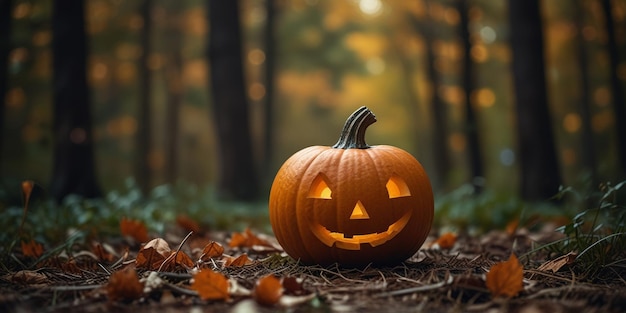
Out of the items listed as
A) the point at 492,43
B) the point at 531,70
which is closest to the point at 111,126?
the point at 492,43

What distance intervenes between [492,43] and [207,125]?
13.1 metres

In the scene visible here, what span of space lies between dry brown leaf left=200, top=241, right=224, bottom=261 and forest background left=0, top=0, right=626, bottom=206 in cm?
601

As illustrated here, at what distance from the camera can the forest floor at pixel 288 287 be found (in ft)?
6.63

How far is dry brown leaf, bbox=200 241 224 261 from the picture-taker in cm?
293

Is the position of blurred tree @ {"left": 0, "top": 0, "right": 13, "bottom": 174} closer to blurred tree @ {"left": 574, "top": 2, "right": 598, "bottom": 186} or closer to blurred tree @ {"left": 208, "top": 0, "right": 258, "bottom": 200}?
blurred tree @ {"left": 208, "top": 0, "right": 258, "bottom": 200}

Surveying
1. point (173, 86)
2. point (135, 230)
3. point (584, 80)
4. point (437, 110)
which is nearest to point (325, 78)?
point (173, 86)

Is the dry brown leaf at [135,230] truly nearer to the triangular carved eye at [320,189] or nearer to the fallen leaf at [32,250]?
the fallen leaf at [32,250]

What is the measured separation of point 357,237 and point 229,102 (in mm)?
6650

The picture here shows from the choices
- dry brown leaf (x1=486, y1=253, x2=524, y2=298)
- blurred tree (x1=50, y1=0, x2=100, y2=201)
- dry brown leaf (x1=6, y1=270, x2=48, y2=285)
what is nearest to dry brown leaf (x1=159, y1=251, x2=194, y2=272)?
dry brown leaf (x1=6, y1=270, x2=48, y2=285)

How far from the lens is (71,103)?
6.78 meters

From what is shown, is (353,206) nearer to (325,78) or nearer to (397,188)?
(397,188)

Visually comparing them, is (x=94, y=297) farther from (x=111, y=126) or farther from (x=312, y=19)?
(x=111, y=126)

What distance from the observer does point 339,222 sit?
2.66m

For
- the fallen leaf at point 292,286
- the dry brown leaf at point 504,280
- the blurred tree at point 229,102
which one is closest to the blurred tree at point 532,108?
the blurred tree at point 229,102
